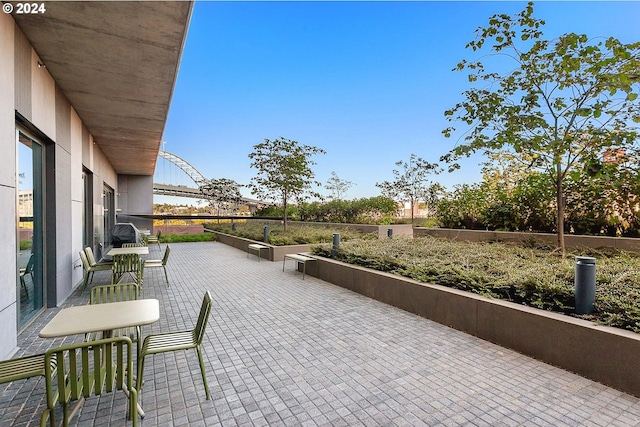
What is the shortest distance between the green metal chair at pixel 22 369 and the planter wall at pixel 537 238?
27.7ft

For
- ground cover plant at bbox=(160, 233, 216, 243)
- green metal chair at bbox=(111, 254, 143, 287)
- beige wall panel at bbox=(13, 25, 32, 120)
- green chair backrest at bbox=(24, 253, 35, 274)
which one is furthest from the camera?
ground cover plant at bbox=(160, 233, 216, 243)

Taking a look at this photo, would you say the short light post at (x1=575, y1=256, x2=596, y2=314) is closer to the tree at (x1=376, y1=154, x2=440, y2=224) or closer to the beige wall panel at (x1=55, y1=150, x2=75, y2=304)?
the beige wall panel at (x1=55, y1=150, x2=75, y2=304)

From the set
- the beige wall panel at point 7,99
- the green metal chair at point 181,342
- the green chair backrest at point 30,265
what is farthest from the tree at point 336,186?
the green metal chair at point 181,342

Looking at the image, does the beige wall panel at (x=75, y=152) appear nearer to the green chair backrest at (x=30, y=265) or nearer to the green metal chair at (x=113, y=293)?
the green chair backrest at (x=30, y=265)

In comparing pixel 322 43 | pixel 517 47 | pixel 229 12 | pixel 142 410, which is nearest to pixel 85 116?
pixel 229 12

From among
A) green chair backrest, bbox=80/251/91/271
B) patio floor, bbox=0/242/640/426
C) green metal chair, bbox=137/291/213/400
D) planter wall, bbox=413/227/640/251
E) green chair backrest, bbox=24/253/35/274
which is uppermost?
planter wall, bbox=413/227/640/251

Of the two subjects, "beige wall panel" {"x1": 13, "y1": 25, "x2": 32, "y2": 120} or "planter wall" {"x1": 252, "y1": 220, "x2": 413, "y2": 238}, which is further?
"planter wall" {"x1": 252, "y1": 220, "x2": 413, "y2": 238}

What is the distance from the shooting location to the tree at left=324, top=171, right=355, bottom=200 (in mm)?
20205

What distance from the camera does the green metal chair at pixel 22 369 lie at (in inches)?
81.2

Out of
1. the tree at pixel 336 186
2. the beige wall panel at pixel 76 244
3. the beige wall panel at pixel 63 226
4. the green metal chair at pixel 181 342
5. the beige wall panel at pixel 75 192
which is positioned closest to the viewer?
the green metal chair at pixel 181 342

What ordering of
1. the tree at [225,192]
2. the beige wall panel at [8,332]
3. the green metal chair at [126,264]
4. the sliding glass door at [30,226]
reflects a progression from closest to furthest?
the beige wall panel at [8,332]
the sliding glass door at [30,226]
the green metal chair at [126,264]
the tree at [225,192]

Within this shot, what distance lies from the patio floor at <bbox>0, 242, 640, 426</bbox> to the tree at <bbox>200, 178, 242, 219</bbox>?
21.8 meters

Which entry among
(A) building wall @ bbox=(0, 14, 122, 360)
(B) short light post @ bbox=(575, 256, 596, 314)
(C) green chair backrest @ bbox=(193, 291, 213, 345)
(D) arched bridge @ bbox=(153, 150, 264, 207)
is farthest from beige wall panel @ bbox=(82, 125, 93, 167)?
(B) short light post @ bbox=(575, 256, 596, 314)

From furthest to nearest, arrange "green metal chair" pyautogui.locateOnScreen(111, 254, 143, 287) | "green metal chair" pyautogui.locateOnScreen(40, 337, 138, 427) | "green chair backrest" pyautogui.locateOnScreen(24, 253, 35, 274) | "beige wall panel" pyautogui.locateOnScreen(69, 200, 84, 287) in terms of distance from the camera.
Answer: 1. "beige wall panel" pyautogui.locateOnScreen(69, 200, 84, 287)
2. "green metal chair" pyautogui.locateOnScreen(111, 254, 143, 287)
3. "green chair backrest" pyautogui.locateOnScreen(24, 253, 35, 274)
4. "green metal chair" pyautogui.locateOnScreen(40, 337, 138, 427)
